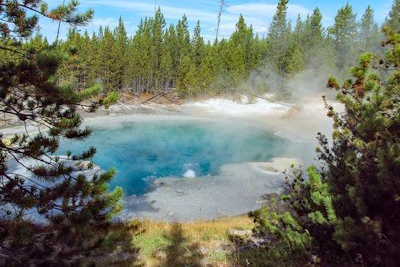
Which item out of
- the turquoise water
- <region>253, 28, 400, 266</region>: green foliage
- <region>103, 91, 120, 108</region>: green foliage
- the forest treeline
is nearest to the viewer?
<region>253, 28, 400, 266</region>: green foliage

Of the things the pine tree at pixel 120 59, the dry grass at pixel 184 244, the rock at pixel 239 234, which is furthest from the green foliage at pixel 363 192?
the pine tree at pixel 120 59

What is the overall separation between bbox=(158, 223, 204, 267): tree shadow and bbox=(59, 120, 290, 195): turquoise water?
29.9 ft

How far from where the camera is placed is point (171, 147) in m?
33.5

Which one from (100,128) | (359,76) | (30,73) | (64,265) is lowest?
(100,128)

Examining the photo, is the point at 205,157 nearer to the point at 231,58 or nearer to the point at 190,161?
the point at 190,161

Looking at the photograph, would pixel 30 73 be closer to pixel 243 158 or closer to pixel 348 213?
pixel 348 213

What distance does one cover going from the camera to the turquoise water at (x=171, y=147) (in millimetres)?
24909

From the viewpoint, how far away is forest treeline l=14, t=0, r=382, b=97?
56000mm

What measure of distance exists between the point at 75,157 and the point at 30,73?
1.99m

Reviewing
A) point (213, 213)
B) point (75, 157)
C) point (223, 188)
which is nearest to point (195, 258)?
point (75, 157)

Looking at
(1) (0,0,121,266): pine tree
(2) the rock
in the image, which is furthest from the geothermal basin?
(1) (0,0,121,266): pine tree

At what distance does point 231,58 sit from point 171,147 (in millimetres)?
29890

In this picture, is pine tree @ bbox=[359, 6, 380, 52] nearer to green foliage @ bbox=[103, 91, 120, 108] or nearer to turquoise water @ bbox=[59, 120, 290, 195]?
turquoise water @ bbox=[59, 120, 290, 195]

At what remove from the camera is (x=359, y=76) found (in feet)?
20.5
